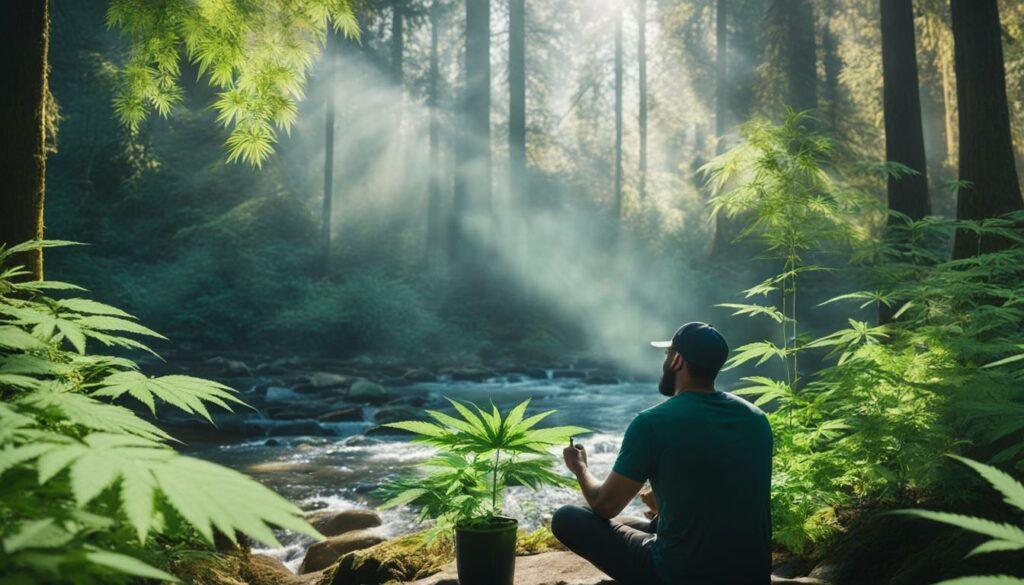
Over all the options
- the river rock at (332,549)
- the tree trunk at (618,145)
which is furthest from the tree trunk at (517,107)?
the river rock at (332,549)

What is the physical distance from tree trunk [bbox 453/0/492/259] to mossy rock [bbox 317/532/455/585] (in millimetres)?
20548

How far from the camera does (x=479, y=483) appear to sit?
363 centimetres

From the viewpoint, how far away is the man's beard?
3.41 metres

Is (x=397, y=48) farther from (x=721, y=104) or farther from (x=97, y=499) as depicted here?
(x=97, y=499)

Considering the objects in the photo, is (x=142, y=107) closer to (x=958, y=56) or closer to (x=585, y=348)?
(x=958, y=56)

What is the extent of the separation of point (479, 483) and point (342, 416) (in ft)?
33.9

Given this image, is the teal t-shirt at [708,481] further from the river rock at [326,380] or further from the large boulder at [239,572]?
the river rock at [326,380]

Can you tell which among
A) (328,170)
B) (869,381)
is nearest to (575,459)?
(869,381)

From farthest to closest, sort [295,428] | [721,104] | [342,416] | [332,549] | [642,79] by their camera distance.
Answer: [642,79]
[721,104]
[342,416]
[295,428]
[332,549]

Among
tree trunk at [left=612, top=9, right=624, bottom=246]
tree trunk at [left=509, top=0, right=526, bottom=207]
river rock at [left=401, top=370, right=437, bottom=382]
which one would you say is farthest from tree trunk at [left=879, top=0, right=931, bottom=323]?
tree trunk at [left=612, top=9, right=624, bottom=246]

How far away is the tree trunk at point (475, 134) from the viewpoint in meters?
24.3

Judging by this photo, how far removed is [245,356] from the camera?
19.9m

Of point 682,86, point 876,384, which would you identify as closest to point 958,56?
point 876,384

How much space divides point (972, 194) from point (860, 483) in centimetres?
382
